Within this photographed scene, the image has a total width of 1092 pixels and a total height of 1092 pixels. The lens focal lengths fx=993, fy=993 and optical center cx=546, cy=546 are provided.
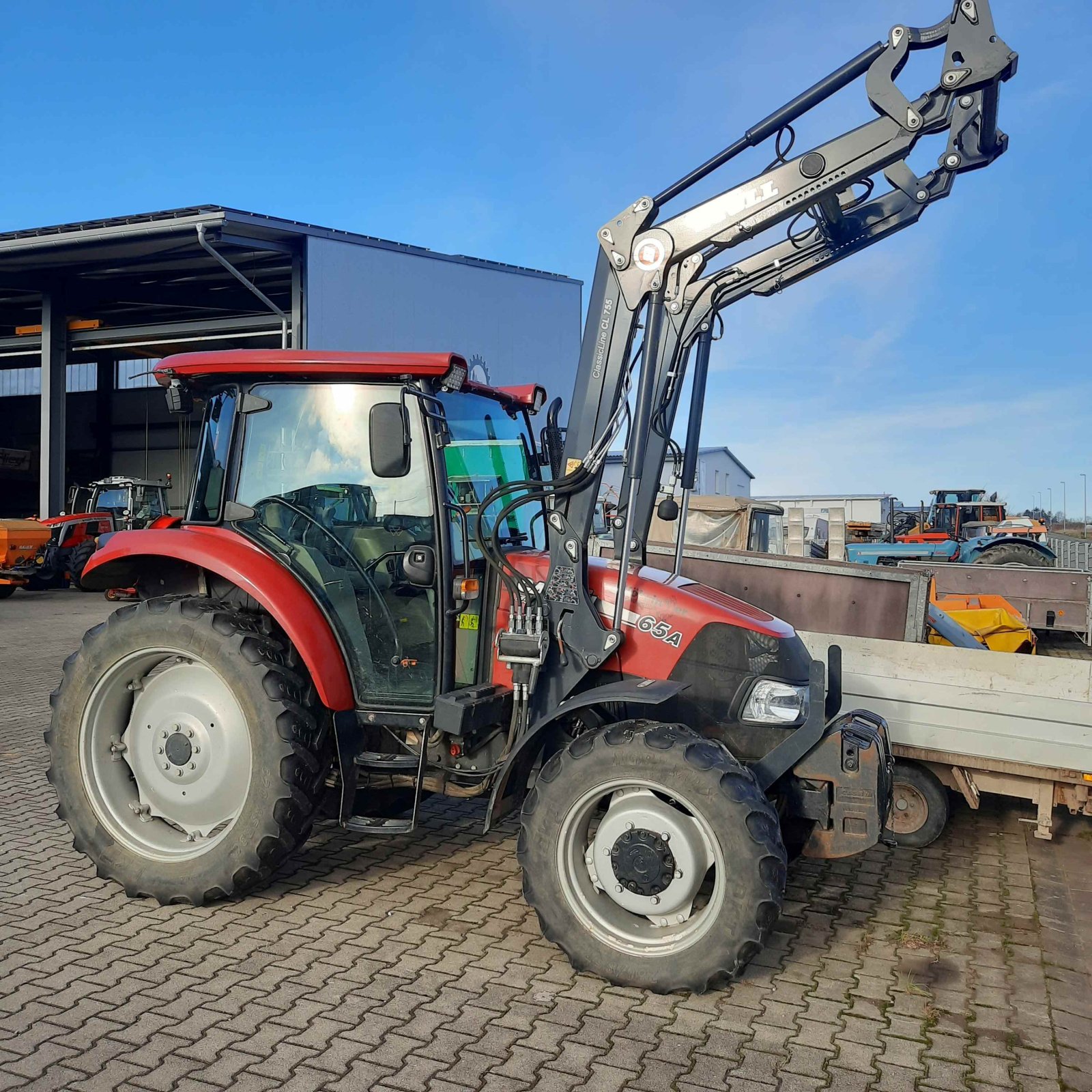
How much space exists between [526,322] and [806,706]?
18559 mm

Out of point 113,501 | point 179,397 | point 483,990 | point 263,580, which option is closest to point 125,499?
point 113,501

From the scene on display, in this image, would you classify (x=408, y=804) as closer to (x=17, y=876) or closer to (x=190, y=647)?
(x=190, y=647)

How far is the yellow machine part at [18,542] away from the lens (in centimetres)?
1825

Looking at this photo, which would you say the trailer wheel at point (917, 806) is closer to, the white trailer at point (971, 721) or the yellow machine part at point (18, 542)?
the white trailer at point (971, 721)

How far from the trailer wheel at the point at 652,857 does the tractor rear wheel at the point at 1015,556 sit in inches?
673

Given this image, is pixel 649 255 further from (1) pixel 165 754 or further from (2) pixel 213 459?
(1) pixel 165 754

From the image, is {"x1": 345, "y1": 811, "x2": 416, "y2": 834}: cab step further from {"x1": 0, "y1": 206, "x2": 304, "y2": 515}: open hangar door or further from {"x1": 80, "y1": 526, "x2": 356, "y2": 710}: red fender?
{"x1": 0, "y1": 206, "x2": 304, "y2": 515}: open hangar door

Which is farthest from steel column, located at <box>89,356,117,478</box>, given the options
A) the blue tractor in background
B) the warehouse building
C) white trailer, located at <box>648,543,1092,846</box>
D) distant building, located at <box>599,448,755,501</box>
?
white trailer, located at <box>648,543,1092,846</box>

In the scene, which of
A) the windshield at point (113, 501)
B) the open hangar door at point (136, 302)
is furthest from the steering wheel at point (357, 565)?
the windshield at point (113, 501)

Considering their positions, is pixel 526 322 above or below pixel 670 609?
above

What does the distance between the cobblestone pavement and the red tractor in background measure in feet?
49.3

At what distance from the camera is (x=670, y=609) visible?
396 cm

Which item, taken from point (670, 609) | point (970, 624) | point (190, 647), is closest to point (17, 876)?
point (190, 647)

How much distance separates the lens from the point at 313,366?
4137mm
